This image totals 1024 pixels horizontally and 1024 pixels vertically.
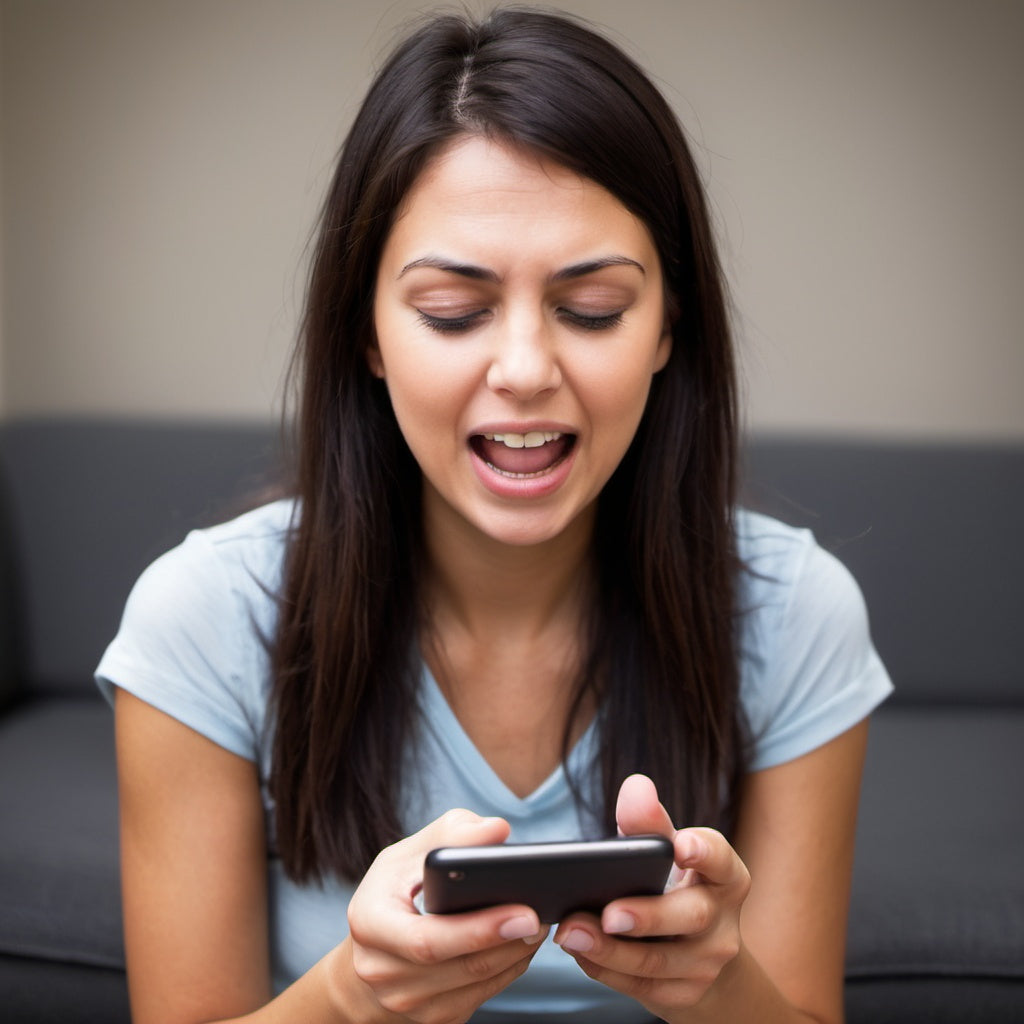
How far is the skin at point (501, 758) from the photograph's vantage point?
0.92 m

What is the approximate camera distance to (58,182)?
2674mm

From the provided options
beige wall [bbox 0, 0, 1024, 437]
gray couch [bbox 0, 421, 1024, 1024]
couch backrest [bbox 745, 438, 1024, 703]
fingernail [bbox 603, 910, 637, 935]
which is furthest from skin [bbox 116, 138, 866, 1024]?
beige wall [bbox 0, 0, 1024, 437]

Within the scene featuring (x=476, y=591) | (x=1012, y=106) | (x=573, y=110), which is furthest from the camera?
(x=1012, y=106)

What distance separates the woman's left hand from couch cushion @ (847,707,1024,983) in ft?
2.46

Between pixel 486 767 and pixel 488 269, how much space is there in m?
0.52

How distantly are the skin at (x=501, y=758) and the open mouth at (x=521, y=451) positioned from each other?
17 millimetres

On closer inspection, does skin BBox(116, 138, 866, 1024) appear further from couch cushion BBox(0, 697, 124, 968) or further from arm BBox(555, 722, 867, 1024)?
couch cushion BBox(0, 697, 124, 968)

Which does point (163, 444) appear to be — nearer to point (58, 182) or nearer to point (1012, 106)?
point (58, 182)

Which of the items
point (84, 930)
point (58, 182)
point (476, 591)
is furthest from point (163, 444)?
point (476, 591)

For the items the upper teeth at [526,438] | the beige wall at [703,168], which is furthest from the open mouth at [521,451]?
the beige wall at [703,168]

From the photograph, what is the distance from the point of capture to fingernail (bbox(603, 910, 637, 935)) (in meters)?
0.88

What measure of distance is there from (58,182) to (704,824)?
210 centimetres

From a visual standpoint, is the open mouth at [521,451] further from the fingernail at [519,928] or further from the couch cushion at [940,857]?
the couch cushion at [940,857]

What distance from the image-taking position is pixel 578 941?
91 centimetres
